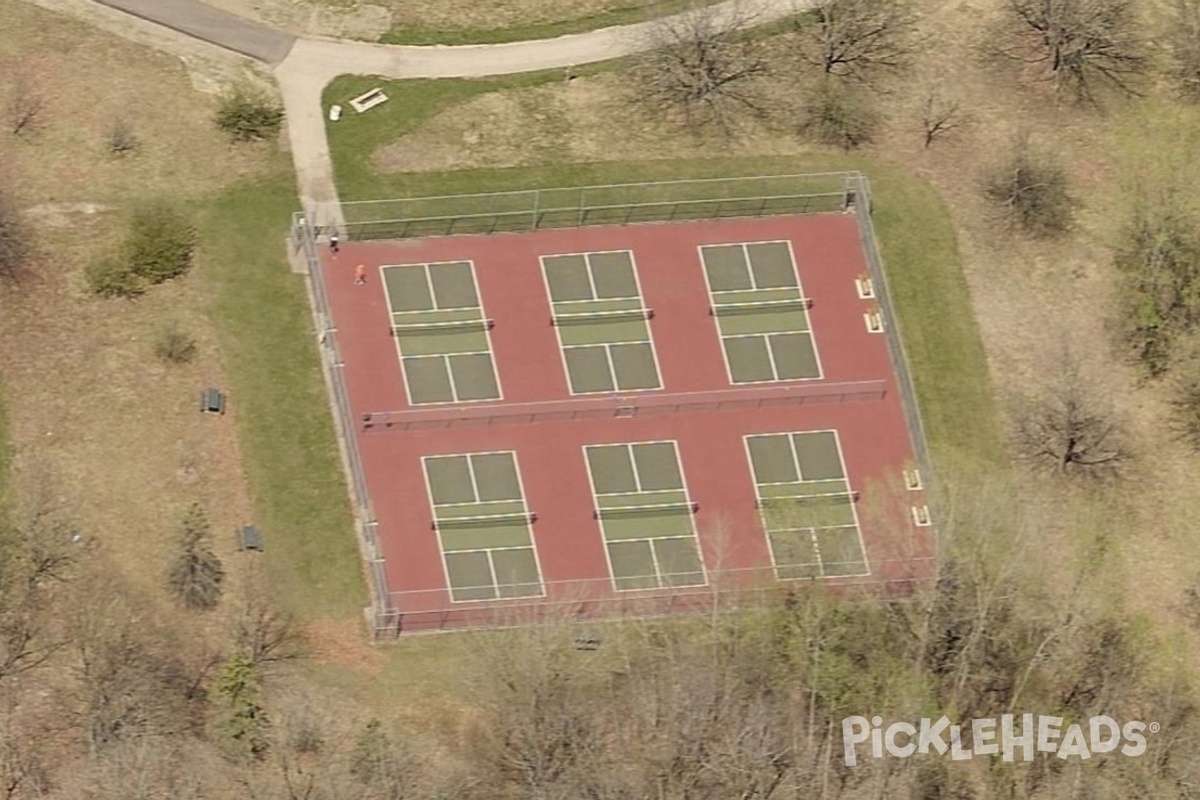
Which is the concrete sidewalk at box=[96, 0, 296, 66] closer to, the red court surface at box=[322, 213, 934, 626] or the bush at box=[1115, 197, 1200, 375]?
the red court surface at box=[322, 213, 934, 626]

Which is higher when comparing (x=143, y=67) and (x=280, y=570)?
(x=143, y=67)

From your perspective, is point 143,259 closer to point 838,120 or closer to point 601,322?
point 601,322

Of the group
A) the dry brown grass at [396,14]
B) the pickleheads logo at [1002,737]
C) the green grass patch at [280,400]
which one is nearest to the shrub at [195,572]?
the green grass patch at [280,400]

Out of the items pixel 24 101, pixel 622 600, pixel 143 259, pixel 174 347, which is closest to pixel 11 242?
pixel 143 259

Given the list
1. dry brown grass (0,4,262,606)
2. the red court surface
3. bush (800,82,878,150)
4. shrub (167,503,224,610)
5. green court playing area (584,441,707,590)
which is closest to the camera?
shrub (167,503,224,610)

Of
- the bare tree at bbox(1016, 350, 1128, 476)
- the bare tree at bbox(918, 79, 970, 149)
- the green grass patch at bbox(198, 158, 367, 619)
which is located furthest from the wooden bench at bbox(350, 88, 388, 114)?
the bare tree at bbox(1016, 350, 1128, 476)

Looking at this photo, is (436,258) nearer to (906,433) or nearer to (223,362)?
(223,362)

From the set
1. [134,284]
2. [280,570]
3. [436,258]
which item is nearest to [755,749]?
[280,570]
